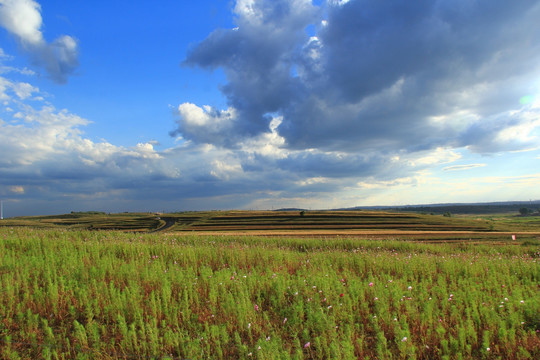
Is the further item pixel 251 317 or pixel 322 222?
pixel 322 222

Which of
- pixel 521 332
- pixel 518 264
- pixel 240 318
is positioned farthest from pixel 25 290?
pixel 518 264

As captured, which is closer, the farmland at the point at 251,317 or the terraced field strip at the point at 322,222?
the farmland at the point at 251,317

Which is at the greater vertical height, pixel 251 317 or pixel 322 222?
pixel 251 317

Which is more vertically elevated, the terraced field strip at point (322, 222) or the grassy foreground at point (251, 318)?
the grassy foreground at point (251, 318)

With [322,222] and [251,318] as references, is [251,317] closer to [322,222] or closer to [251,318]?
[251,318]

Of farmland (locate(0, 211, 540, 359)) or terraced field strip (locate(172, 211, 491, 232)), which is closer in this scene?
farmland (locate(0, 211, 540, 359))

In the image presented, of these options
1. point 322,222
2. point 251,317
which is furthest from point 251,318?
point 322,222

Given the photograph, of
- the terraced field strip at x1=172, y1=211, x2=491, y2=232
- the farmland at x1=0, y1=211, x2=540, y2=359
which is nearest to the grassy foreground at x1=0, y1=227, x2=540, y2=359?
the farmland at x1=0, y1=211, x2=540, y2=359

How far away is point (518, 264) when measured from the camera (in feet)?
33.5

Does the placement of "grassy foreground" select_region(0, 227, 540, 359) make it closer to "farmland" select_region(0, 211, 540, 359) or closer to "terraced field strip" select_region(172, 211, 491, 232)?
"farmland" select_region(0, 211, 540, 359)

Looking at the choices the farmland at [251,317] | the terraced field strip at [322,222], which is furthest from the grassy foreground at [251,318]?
the terraced field strip at [322,222]

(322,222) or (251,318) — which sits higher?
(251,318)

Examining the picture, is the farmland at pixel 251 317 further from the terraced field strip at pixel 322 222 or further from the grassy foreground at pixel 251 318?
the terraced field strip at pixel 322 222

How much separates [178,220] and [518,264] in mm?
102847
